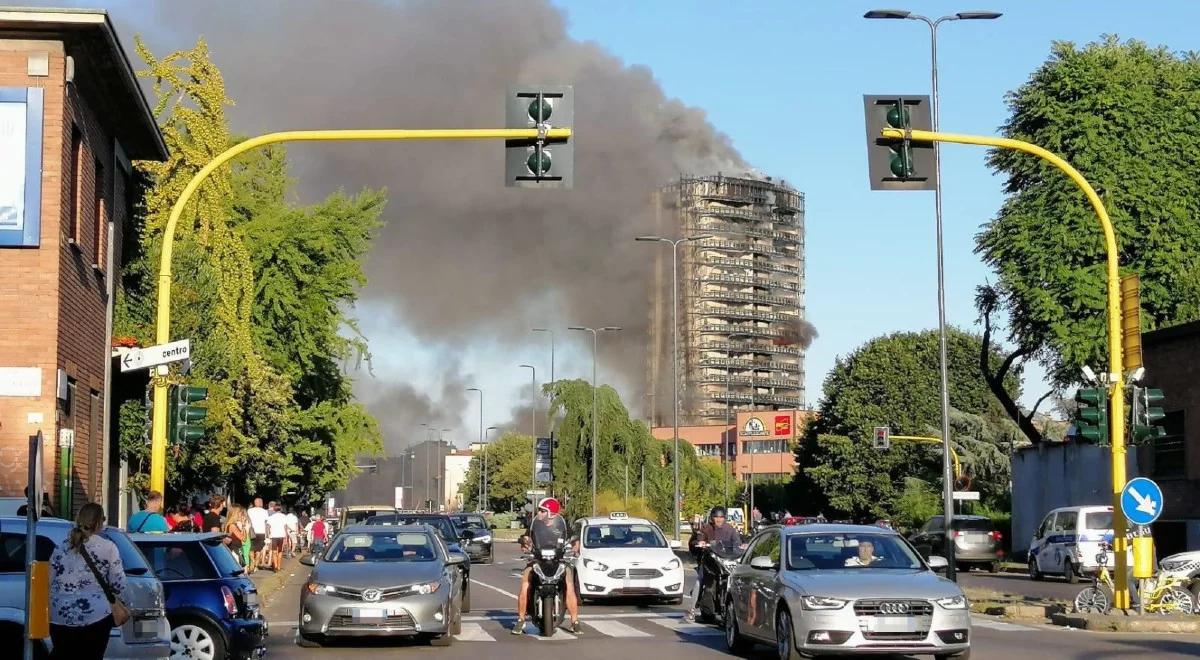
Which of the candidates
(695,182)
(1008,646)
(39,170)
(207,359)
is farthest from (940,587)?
(695,182)

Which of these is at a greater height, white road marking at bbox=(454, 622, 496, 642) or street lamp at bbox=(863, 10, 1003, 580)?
street lamp at bbox=(863, 10, 1003, 580)

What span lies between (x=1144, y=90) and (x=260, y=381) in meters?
29.1

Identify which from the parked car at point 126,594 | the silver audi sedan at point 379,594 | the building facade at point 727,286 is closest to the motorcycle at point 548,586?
the silver audi sedan at point 379,594

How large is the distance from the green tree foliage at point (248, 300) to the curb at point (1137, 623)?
64.1ft

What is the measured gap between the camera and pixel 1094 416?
22359 mm

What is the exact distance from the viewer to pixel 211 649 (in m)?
15.5

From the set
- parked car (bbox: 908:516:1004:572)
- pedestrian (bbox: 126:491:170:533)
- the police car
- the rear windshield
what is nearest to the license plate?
pedestrian (bbox: 126:491:170:533)

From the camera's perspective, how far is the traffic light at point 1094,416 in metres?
22.3

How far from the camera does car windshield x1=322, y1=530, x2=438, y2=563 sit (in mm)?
20375

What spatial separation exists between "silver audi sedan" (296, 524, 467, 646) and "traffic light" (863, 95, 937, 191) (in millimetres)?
6999

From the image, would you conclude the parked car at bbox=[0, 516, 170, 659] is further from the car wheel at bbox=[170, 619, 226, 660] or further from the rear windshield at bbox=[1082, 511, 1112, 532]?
the rear windshield at bbox=[1082, 511, 1112, 532]

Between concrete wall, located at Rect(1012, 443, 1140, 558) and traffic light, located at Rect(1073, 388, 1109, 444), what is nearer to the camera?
traffic light, located at Rect(1073, 388, 1109, 444)

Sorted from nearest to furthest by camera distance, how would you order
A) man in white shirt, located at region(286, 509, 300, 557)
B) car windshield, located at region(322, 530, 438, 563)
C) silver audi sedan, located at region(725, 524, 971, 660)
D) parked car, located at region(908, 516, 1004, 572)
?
silver audi sedan, located at region(725, 524, 971, 660), car windshield, located at region(322, 530, 438, 563), parked car, located at region(908, 516, 1004, 572), man in white shirt, located at region(286, 509, 300, 557)

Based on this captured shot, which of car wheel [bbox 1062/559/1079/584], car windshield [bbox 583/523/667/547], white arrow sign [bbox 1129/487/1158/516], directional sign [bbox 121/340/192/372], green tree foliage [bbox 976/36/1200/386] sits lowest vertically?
car wheel [bbox 1062/559/1079/584]
